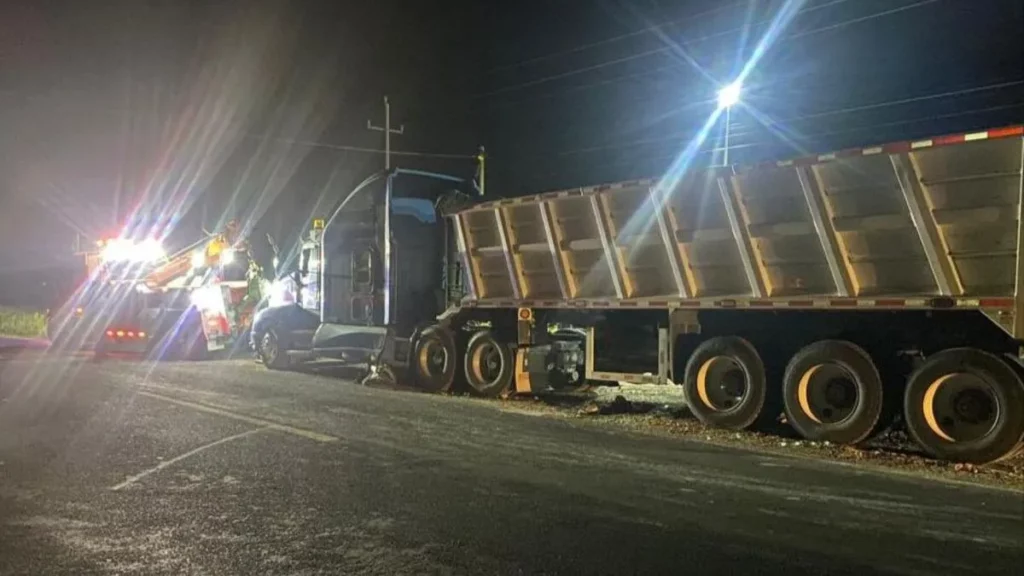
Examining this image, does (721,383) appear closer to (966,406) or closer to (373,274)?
(966,406)

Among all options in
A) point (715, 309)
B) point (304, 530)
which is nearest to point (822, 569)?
point (304, 530)

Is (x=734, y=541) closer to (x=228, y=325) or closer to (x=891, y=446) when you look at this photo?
(x=891, y=446)

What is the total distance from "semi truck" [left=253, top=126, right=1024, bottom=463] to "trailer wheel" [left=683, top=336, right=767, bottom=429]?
2cm

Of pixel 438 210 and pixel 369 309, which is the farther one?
pixel 369 309

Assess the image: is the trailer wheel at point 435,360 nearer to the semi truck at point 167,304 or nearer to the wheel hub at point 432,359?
the wheel hub at point 432,359

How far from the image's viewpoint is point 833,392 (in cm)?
984

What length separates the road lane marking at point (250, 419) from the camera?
982cm

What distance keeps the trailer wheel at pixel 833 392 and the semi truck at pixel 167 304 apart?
15.2 m

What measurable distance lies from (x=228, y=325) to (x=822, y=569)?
18.5 meters

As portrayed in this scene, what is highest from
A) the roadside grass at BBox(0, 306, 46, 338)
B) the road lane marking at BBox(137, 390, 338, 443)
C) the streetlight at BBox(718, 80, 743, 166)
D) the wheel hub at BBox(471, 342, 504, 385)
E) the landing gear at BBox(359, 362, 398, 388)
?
the streetlight at BBox(718, 80, 743, 166)

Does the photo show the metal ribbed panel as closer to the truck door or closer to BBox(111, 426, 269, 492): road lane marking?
the truck door

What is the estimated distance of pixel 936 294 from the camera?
8.98 metres

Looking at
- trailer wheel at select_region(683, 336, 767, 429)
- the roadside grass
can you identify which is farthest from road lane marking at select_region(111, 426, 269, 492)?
the roadside grass

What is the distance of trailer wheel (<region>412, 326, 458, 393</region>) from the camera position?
14.6 m
